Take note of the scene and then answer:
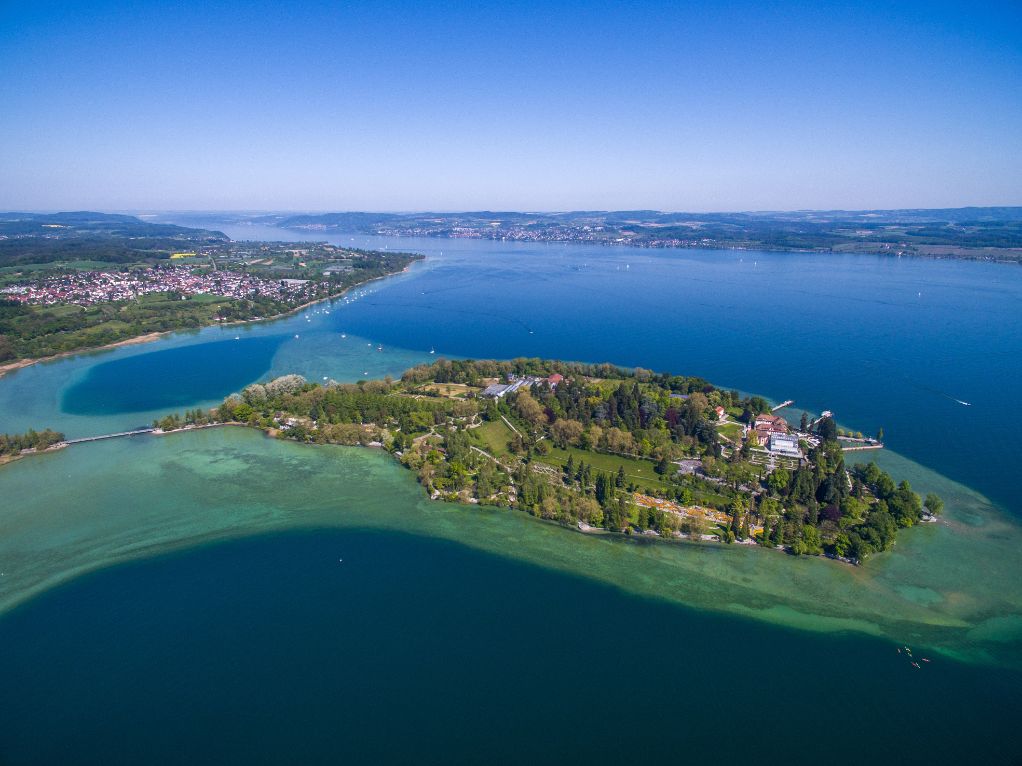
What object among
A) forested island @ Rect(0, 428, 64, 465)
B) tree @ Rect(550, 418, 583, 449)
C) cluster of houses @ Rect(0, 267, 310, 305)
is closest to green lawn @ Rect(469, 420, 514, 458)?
tree @ Rect(550, 418, 583, 449)

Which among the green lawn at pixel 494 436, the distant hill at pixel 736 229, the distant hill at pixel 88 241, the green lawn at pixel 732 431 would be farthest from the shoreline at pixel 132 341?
the distant hill at pixel 736 229

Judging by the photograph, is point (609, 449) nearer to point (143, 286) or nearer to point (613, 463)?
point (613, 463)

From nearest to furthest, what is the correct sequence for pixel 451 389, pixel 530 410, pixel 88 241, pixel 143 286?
pixel 530 410, pixel 451 389, pixel 143 286, pixel 88 241

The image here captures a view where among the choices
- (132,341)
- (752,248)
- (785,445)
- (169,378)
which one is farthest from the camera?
(752,248)

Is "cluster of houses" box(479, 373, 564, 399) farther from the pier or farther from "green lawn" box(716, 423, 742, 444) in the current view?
the pier

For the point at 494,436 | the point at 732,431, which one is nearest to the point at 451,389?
the point at 494,436

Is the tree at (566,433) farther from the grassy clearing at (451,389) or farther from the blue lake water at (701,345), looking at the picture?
the blue lake water at (701,345)

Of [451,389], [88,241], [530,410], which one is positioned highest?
[88,241]

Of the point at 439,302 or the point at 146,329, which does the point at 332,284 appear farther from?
the point at 146,329

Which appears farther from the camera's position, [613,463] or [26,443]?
[26,443]
